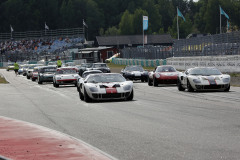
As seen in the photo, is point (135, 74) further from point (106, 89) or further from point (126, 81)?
point (106, 89)

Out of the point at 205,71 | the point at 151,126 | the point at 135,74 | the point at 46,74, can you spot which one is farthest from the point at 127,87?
the point at 46,74

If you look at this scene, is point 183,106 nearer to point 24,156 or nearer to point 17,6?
point 24,156

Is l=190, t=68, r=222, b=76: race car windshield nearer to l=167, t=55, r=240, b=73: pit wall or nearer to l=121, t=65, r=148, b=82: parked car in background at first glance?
l=167, t=55, r=240, b=73: pit wall

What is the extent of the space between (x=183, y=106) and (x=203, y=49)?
85.1 ft

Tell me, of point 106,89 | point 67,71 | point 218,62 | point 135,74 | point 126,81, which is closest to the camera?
point 106,89

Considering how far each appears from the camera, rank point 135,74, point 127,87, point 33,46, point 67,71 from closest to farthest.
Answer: point 127,87 → point 67,71 → point 135,74 → point 33,46

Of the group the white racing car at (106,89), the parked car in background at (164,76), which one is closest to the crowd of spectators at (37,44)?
the parked car in background at (164,76)

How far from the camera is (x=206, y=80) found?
21.2m

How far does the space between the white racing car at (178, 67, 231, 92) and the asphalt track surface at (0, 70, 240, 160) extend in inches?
148

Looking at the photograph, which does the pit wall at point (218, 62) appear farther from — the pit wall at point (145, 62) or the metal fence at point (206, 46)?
the pit wall at point (145, 62)

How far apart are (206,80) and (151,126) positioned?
1068 centimetres

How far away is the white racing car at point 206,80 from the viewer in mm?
21000

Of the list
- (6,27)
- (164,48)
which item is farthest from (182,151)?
(6,27)

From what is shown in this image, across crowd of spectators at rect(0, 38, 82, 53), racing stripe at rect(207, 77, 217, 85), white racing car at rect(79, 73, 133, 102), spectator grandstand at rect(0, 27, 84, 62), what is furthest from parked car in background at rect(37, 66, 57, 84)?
crowd of spectators at rect(0, 38, 82, 53)
